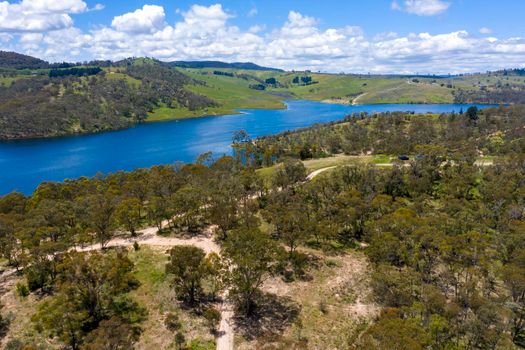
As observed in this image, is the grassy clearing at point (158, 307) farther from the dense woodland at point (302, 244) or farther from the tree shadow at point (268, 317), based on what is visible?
the tree shadow at point (268, 317)

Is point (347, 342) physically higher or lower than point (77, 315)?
lower

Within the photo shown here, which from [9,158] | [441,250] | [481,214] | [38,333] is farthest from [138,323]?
[9,158]

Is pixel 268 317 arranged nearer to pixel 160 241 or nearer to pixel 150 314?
pixel 150 314

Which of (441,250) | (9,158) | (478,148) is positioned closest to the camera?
(441,250)

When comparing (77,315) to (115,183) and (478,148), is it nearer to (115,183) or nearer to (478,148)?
(115,183)

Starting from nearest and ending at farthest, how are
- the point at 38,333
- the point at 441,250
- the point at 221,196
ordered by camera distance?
the point at 38,333 → the point at 441,250 → the point at 221,196

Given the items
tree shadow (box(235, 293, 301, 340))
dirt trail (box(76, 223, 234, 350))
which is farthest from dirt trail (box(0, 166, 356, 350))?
tree shadow (box(235, 293, 301, 340))
